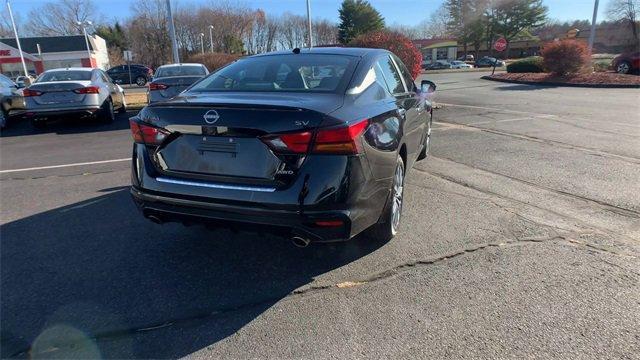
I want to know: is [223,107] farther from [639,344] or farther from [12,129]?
[12,129]

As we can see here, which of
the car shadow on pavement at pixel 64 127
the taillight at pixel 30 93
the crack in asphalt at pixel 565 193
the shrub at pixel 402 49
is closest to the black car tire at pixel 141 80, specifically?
the car shadow on pavement at pixel 64 127

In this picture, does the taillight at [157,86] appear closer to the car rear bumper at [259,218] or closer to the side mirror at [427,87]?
the side mirror at [427,87]

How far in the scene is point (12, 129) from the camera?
11531 mm

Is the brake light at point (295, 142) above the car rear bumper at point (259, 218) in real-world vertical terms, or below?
above

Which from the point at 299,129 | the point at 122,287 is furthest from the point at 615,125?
the point at 122,287

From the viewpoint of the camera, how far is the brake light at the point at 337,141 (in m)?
2.78

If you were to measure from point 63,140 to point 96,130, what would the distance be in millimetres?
1264

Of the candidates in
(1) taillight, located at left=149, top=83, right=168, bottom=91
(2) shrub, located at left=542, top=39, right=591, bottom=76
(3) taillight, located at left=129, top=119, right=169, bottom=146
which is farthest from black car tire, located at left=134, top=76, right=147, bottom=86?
(3) taillight, located at left=129, top=119, right=169, bottom=146

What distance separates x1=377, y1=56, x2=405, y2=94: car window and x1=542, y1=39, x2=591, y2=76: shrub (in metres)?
21.8

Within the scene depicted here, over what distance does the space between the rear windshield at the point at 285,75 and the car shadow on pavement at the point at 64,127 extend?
317 inches

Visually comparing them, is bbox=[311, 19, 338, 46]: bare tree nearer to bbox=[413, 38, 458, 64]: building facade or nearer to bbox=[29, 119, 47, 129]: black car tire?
bbox=[413, 38, 458, 64]: building facade

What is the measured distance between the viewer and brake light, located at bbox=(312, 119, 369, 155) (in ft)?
9.11

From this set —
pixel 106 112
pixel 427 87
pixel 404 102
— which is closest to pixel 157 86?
pixel 106 112

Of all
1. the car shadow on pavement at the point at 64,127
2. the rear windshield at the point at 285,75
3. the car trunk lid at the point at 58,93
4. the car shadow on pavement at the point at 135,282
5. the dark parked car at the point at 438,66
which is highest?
the rear windshield at the point at 285,75
